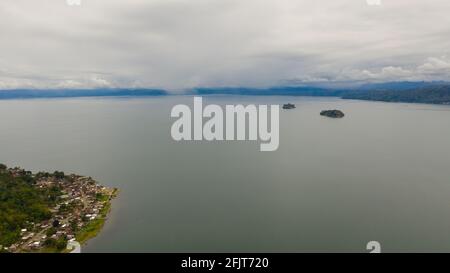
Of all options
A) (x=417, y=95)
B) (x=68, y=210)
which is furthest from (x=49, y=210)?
(x=417, y=95)

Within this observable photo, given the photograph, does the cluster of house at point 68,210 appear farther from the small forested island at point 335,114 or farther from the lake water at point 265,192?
the small forested island at point 335,114

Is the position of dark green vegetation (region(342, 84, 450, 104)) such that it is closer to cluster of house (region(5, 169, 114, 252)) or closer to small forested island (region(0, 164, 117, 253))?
cluster of house (region(5, 169, 114, 252))

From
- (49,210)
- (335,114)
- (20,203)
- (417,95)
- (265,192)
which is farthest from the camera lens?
(417,95)

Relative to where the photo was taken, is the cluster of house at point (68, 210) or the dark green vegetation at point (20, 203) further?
the dark green vegetation at point (20, 203)

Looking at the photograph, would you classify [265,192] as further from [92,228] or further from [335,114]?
[335,114]

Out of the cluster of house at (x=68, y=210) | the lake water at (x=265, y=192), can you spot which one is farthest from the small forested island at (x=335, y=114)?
the cluster of house at (x=68, y=210)

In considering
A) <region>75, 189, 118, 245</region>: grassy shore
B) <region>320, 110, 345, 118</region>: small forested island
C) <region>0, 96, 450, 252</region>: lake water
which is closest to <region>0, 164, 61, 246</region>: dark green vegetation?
<region>75, 189, 118, 245</region>: grassy shore

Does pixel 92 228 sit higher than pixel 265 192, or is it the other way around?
pixel 265 192

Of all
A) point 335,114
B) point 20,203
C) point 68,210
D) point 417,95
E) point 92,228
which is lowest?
point 92,228
